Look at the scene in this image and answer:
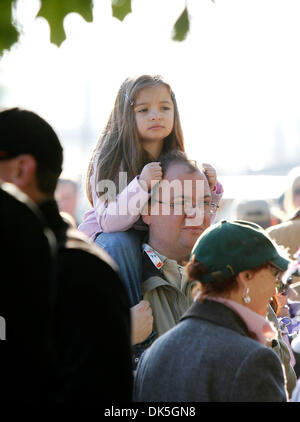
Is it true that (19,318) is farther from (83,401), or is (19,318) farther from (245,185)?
(245,185)

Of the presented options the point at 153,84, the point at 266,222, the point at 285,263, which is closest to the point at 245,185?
the point at 266,222

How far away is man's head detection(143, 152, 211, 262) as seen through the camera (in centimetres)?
370

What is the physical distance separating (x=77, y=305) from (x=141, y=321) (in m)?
1.33

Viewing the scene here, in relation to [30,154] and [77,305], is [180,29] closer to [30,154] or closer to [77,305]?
[30,154]

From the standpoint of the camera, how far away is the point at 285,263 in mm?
2773

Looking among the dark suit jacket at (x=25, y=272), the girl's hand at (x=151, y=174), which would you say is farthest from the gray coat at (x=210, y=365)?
the girl's hand at (x=151, y=174)

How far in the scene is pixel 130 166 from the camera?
3.89m

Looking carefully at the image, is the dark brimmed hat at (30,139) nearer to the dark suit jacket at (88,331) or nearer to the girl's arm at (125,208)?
the dark suit jacket at (88,331)

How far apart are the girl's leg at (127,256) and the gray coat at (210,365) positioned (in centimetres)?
86

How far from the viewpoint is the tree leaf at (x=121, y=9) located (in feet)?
8.93

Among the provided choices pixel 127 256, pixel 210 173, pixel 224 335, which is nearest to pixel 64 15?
pixel 224 335

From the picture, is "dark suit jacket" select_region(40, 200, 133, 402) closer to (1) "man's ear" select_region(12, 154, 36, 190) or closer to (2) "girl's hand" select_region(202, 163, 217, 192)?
(1) "man's ear" select_region(12, 154, 36, 190)

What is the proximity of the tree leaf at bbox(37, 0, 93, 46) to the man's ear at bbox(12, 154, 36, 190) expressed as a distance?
51 cm
